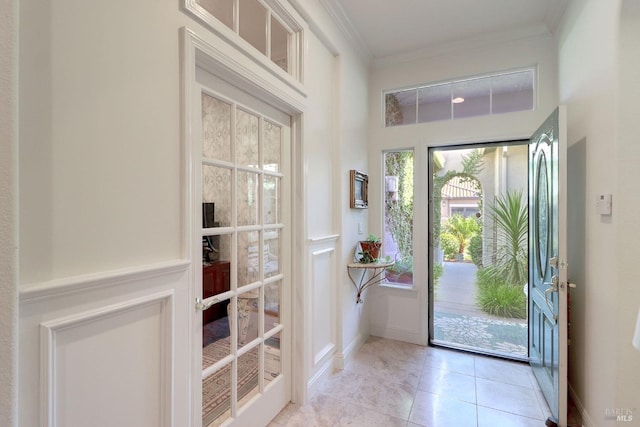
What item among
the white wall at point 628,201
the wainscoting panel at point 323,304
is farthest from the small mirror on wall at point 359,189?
the white wall at point 628,201

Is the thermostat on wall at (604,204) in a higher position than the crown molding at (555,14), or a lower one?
lower

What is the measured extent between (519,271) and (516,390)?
1111 millimetres

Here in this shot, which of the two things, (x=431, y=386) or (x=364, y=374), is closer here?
(x=431, y=386)

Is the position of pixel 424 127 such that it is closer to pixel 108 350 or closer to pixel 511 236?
pixel 511 236

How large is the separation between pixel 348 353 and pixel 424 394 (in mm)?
721

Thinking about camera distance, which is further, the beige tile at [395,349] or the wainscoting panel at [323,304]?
the beige tile at [395,349]

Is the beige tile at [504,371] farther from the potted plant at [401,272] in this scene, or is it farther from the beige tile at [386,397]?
the potted plant at [401,272]

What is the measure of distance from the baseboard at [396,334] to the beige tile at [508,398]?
2.37 ft

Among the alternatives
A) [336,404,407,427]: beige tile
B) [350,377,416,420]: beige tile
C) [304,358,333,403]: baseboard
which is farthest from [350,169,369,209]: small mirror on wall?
[336,404,407,427]: beige tile

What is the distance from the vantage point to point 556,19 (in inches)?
94.3

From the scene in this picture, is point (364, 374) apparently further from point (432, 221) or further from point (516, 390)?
point (432, 221)

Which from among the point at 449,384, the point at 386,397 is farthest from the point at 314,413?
the point at 449,384

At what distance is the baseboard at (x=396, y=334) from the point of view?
3.07m

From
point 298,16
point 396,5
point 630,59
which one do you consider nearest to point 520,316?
point 630,59
